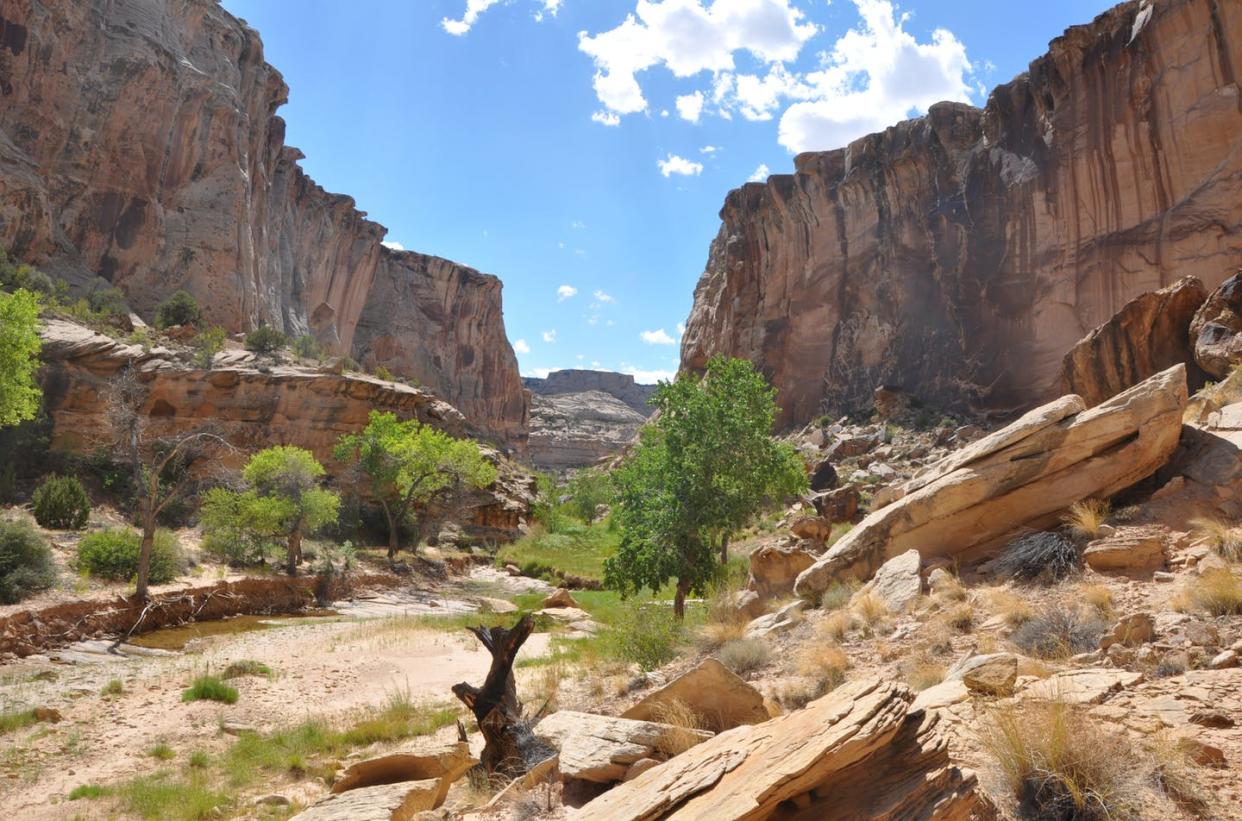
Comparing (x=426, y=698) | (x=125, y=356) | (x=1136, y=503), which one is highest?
(x=125, y=356)

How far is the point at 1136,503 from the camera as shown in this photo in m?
9.15

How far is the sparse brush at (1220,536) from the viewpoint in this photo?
7.24m

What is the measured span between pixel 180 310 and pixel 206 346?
258 inches

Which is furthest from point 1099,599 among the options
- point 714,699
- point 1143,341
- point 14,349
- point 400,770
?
point 14,349

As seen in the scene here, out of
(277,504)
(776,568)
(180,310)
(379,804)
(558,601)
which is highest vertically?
(180,310)

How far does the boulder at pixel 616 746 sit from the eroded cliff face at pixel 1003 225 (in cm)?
3844

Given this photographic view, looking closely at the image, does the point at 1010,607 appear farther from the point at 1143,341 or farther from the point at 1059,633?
the point at 1143,341

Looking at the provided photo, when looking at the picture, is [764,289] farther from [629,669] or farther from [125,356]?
[629,669]

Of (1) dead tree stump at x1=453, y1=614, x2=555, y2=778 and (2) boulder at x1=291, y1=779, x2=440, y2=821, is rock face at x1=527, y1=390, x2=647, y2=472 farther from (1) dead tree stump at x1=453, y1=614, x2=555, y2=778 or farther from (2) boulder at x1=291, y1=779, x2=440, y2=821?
(2) boulder at x1=291, y1=779, x2=440, y2=821

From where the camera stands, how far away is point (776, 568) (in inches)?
556

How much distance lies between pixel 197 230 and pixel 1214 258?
53.7 m

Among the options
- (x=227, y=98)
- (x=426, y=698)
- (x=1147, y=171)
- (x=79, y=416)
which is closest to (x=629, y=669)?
(x=426, y=698)

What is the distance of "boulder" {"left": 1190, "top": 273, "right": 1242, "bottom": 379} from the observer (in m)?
13.1

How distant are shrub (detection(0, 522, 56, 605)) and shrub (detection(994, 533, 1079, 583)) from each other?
1767 cm
